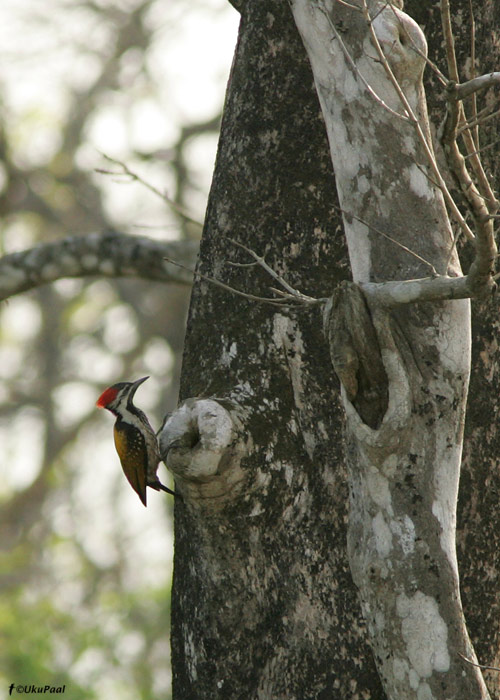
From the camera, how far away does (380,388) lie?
281cm

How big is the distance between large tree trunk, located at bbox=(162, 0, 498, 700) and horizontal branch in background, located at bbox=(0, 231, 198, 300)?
2204 mm

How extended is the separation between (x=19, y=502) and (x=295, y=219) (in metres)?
14.0

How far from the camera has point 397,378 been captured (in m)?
2.78

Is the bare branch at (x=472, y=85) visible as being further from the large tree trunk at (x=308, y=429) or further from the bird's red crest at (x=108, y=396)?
the bird's red crest at (x=108, y=396)

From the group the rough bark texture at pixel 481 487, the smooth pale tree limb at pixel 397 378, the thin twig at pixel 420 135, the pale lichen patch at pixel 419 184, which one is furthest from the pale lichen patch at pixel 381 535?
the pale lichen patch at pixel 419 184

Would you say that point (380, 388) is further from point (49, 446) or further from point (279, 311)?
point (49, 446)

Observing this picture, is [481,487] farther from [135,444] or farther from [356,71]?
[135,444]

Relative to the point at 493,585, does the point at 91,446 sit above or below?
above

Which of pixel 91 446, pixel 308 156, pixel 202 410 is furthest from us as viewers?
pixel 91 446

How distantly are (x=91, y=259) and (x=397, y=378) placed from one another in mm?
3560

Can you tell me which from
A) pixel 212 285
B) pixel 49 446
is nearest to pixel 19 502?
pixel 49 446

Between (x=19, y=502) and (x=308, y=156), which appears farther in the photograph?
(x=19, y=502)

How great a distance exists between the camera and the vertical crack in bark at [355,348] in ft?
8.99

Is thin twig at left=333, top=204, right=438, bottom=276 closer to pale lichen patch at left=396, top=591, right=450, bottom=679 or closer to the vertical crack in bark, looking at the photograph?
the vertical crack in bark
